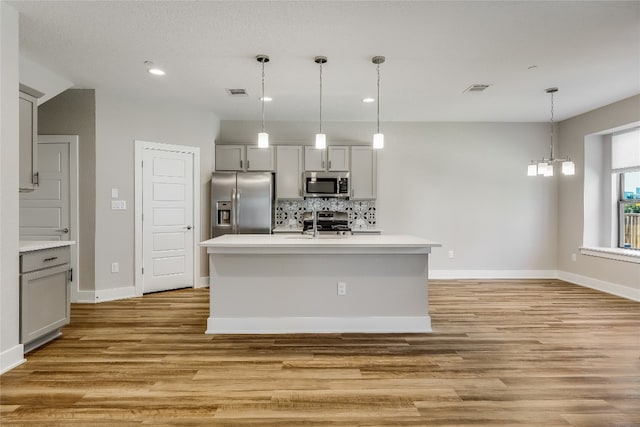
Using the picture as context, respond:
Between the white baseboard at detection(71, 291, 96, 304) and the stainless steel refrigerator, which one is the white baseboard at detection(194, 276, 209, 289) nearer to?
the stainless steel refrigerator

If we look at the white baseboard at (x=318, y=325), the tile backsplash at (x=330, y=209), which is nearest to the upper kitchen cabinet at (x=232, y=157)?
the tile backsplash at (x=330, y=209)

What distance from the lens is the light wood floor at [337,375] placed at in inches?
81.2

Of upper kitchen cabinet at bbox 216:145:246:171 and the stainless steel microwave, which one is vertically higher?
upper kitchen cabinet at bbox 216:145:246:171

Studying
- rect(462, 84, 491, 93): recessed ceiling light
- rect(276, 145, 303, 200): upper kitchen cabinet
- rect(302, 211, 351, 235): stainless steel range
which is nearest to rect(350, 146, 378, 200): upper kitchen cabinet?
rect(302, 211, 351, 235): stainless steel range

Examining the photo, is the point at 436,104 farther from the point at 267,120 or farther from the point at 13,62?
the point at 13,62

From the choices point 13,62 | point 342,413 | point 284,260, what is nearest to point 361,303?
point 284,260

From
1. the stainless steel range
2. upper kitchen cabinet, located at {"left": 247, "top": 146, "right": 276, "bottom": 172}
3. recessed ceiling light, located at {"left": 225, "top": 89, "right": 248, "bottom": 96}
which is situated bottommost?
the stainless steel range

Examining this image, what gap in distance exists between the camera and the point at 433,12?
2.70m

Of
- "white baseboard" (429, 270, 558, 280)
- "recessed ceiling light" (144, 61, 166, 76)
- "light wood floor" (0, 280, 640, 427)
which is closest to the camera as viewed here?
"light wood floor" (0, 280, 640, 427)

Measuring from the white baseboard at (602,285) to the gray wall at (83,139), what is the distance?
674 centimetres

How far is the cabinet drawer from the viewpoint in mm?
2805

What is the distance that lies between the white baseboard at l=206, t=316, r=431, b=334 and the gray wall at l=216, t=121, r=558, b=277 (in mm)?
2741

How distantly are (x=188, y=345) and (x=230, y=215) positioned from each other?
8.25ft

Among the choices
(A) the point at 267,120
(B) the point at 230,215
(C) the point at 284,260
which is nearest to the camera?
(C) the point at 284,260
